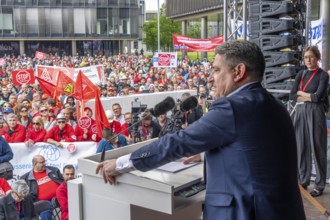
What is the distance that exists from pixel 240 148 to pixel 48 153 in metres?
7.60

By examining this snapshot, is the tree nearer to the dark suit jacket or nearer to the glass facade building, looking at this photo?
the glass facade building

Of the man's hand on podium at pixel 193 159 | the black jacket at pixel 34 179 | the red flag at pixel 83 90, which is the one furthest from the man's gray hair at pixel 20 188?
the red flag at pixel 83 90

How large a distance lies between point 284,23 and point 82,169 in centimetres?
499

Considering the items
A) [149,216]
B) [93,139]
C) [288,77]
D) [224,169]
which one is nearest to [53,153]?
[93,139]

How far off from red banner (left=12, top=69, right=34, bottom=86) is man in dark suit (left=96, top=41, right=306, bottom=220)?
1531cm

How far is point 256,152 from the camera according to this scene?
2217 mm

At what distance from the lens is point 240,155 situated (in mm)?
2209

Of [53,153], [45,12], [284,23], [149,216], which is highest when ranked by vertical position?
[45,12]

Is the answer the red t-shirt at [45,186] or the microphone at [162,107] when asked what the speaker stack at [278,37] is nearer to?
the red t-shirt at [45,186]

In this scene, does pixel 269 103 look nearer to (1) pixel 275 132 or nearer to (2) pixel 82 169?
(1) pixel 275 132

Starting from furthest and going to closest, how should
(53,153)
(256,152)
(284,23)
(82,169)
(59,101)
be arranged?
(59,101)
(53,153)
(284,23)
(82,169)
(256,152)

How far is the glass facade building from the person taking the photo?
62.4 meters

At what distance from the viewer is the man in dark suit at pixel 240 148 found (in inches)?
86.9

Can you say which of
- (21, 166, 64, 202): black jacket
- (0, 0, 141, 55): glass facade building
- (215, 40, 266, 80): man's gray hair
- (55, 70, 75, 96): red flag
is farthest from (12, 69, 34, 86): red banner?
(0, 0, 141, 55): glass facade building
